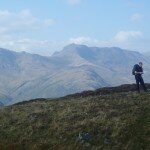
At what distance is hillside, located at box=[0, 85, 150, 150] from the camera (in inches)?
946

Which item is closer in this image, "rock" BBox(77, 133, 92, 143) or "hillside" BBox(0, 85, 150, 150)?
"hillside" BBox(0, 85, 150, 150)

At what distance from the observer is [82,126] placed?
88.8 feet

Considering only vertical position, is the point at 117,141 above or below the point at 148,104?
below

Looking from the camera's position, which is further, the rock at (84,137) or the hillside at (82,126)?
the rock at (84,137)

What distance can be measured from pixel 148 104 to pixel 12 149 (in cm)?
1198

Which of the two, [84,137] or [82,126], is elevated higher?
[82,126]

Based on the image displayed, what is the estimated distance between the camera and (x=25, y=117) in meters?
31.0

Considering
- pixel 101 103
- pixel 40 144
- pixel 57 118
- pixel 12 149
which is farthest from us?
pixel 101 103

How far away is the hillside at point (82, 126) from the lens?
24031mm

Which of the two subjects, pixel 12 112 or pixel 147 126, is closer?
pixel 147 126

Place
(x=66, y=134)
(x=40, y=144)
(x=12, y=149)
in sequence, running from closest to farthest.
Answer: (x=12, y=149) → (x=40, y=144) → (x=66, y=134)

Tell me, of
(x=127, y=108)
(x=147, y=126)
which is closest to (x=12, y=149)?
(x=147, y=126)

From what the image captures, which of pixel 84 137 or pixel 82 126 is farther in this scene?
pixel 82 126

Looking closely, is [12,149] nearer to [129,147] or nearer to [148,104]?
[129,147]
